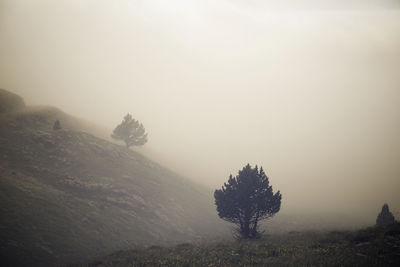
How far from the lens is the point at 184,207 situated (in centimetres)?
5200

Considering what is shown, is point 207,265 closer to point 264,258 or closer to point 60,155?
point 264,258

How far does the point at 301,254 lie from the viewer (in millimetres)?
16016

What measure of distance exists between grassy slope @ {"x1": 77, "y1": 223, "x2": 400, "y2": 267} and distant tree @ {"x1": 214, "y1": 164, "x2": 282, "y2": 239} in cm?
431

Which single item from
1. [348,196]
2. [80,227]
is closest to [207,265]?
[80,227]

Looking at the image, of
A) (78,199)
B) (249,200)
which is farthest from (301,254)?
(78,199)

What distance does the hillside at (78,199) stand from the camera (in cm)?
2617

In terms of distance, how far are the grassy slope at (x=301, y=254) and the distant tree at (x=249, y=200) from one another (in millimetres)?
4309

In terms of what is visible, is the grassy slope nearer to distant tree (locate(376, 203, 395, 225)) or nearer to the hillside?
the hillside

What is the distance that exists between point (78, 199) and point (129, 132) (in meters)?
23.6

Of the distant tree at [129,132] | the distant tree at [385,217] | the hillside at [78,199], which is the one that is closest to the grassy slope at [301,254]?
the hillside at [78,199]

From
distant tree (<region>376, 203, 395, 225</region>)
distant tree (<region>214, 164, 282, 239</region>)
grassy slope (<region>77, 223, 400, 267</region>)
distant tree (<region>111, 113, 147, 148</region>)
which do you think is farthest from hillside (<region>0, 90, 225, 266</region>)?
distant tree (<region>376, 203, 395, 225</region>)

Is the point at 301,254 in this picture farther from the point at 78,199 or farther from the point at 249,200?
the point at 78,199

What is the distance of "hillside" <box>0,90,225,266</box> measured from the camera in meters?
26.2

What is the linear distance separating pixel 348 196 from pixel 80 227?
551 ft
